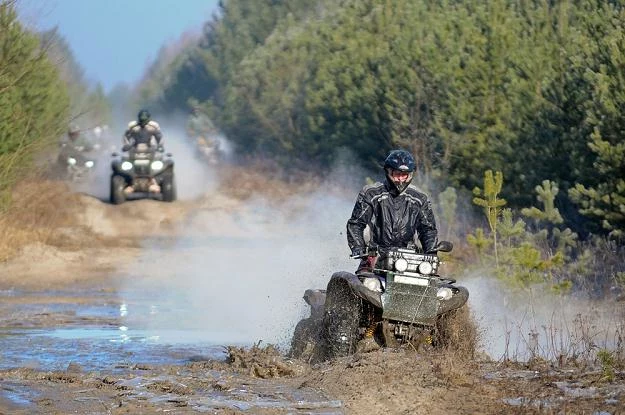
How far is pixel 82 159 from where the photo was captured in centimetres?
4406

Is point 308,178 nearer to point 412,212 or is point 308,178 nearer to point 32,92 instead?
point 32,92

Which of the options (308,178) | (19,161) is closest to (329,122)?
(308,178)

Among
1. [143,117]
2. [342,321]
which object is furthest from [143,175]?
[342,321]

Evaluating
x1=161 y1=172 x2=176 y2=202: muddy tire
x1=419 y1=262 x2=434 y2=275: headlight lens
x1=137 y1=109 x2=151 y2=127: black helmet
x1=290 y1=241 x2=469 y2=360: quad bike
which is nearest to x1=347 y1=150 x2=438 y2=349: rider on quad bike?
x1=290 y1=241 x2=469 y2=360: quad bike

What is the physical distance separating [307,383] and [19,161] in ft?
52.5

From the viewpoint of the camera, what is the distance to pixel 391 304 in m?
11.3

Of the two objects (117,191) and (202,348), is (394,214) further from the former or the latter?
(117,191)

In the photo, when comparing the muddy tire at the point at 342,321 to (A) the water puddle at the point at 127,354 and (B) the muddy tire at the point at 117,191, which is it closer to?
(A) the water puddle at the point at 127,354

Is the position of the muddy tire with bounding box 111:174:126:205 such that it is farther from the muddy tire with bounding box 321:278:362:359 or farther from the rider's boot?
the rider's boot

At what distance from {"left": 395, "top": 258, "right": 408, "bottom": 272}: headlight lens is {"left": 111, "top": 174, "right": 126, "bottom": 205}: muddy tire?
2497cm

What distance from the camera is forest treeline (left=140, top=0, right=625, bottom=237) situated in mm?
20969

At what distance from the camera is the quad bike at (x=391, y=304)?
11312mm

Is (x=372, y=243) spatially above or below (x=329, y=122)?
below

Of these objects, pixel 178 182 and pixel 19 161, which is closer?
pixel 19 161
